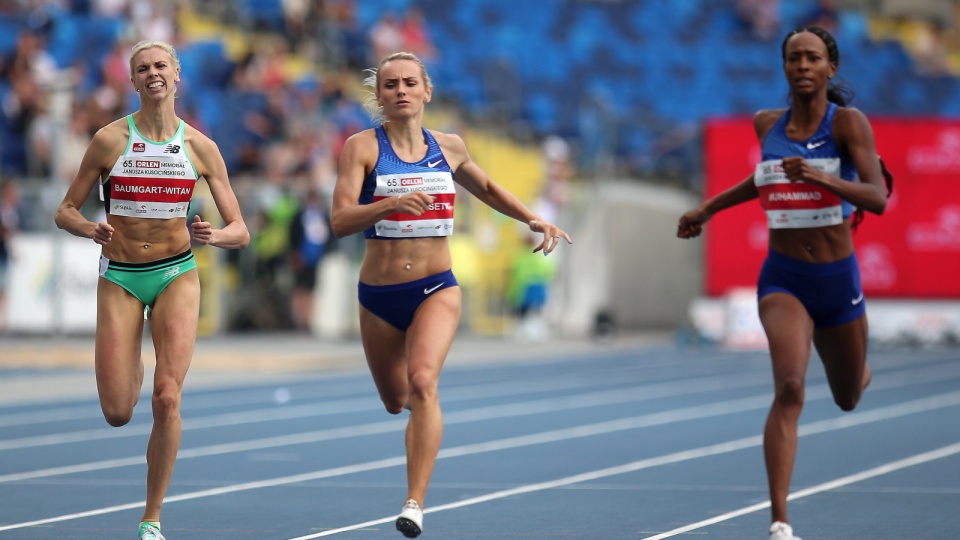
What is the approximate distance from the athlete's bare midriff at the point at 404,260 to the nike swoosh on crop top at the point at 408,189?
0.05 metres

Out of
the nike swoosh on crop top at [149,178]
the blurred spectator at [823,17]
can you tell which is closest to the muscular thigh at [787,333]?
the nike swoosh on crop top at [149,178]

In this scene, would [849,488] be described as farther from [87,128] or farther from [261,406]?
[87,128]

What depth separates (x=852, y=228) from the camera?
27.0 ft

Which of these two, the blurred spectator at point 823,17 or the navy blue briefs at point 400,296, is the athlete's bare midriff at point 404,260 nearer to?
the navy blue briefs at point 400,296

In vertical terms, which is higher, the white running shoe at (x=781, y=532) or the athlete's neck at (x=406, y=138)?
the athlete's neck at (x=406, y=138)

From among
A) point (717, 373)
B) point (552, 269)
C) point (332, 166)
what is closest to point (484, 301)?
point (552, 269)

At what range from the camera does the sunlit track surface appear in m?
8.90

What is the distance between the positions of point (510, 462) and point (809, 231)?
4603 millimetres

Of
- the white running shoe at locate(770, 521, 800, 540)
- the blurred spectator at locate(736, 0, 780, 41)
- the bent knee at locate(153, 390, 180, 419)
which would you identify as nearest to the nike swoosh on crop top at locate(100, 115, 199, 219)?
the bent knee at locate(153, 390, 180, 419)

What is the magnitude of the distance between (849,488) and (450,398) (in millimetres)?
7540

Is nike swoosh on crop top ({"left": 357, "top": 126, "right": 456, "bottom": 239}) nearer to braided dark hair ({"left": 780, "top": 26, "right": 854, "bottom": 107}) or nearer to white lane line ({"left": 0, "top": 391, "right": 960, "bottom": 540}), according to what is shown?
white lane line ({"left": 0, "top": 391, "right": 960, "bottom": 540})

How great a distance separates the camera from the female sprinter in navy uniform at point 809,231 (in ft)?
25.2

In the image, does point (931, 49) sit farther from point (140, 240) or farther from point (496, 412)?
point (140, 240)

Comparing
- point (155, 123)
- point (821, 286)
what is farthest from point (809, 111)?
point (155, 123)
